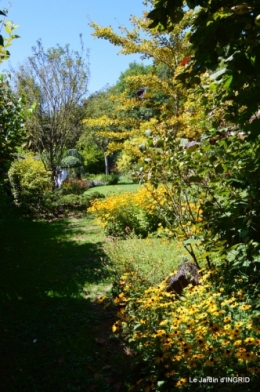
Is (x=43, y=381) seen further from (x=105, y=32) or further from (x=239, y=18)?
(x=105, y=32)

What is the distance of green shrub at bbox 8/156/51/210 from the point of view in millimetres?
12586

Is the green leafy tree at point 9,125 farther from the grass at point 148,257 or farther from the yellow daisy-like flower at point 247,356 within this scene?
the yellow daisy-like flower at point 247,356

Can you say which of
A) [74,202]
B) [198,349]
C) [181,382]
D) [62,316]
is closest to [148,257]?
[62,316]

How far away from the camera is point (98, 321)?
4434 mm

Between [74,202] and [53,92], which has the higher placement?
[53,92]

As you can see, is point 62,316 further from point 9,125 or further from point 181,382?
point 9,125

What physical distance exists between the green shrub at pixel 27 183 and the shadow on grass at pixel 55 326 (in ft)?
16.1

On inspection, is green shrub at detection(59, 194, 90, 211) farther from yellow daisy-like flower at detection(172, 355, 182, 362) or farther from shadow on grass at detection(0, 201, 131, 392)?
yellow daisy-like flower at detection(172, 355, 182, 362)

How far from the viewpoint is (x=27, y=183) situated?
12.5 metres

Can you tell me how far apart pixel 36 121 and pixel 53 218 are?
5322 millimetres

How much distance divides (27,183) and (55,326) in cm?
888

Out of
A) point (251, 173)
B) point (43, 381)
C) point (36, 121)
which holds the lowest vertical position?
point (43, 381)

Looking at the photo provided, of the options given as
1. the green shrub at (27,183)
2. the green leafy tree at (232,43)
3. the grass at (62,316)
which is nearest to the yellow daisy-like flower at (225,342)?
the grass at (62,316)

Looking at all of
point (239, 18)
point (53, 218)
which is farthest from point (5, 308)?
point (53, 218)
